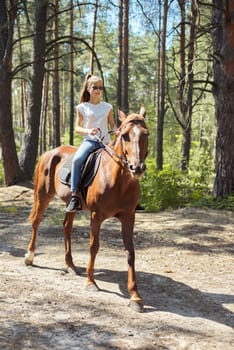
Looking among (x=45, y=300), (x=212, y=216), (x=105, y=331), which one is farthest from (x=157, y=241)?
(x=105, y=331)

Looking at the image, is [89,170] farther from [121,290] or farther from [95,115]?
[121,290]

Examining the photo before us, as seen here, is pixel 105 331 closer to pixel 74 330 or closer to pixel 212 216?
pixel 74 330

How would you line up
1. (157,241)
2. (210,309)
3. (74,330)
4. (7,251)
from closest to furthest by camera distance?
(74,330)
(210,309)
(7,251)
(157,241)

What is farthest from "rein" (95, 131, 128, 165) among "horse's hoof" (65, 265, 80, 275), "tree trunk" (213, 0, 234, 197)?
"tree trunk" (213, 0, 234, 197)

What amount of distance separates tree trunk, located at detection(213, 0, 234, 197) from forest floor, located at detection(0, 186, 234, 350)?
57.5 inches

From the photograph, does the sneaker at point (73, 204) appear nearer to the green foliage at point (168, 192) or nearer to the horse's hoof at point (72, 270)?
the horse's hoof at point (72, 270)

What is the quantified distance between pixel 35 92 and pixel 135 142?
1026cm

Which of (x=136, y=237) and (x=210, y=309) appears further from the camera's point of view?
(x=136, y=237)

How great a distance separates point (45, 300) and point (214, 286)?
229cm

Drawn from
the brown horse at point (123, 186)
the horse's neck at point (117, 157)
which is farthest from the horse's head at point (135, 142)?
the horse's neck at point (117, 157)

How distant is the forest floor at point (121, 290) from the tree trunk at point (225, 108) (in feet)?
4.79

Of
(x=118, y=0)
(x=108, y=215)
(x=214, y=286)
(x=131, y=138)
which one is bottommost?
(x=214, y=286)

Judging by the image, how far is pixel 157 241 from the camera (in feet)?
26.1

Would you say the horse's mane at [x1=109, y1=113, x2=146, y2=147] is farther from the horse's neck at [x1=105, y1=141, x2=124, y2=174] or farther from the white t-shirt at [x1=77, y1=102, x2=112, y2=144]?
the white t-shirt at [x1=77, y1=102, x2=112, y2=144]
